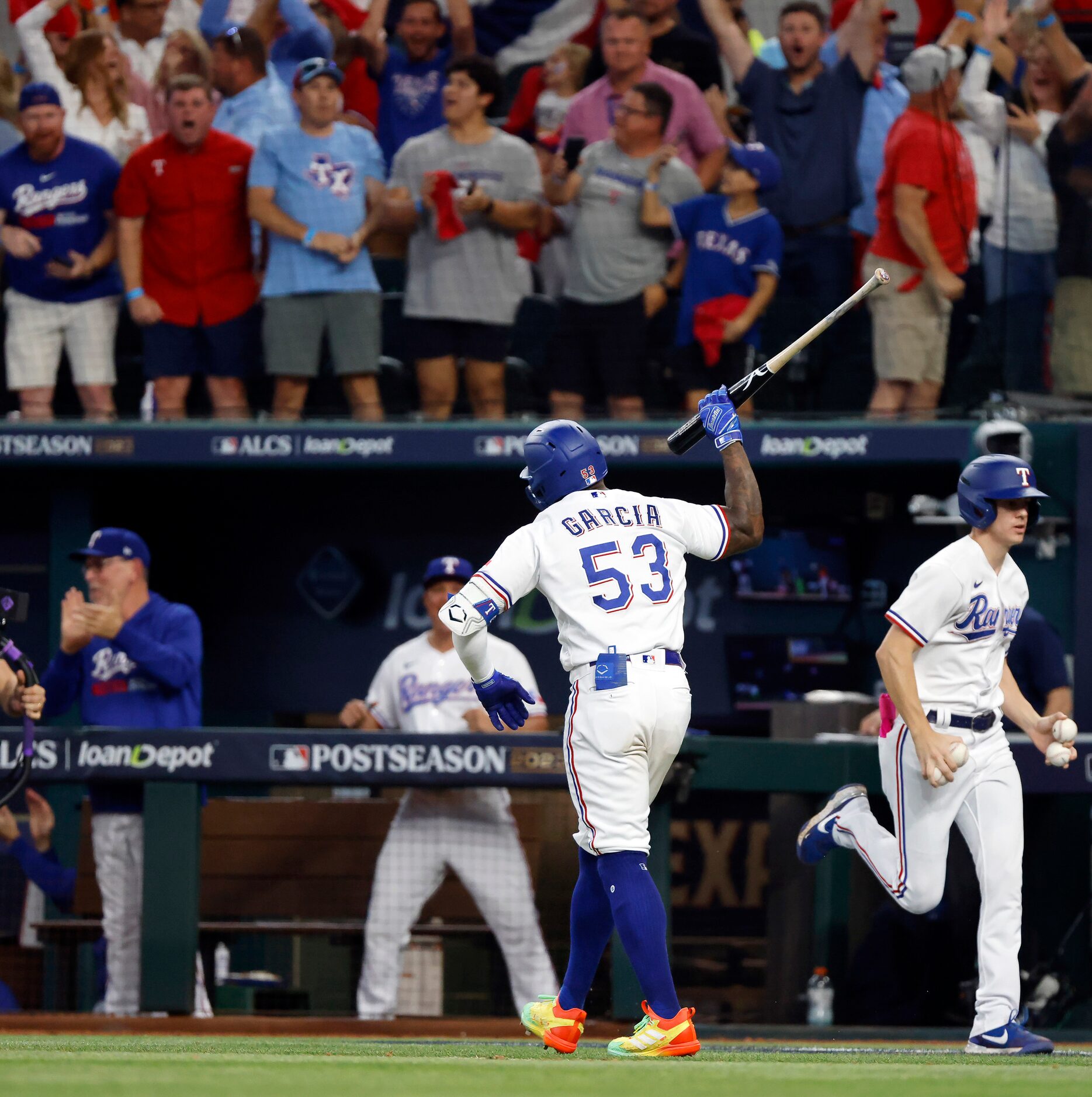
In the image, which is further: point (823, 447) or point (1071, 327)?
point (823, 447)

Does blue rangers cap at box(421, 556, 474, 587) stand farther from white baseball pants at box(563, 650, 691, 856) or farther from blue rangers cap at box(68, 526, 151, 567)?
white baseball pants at box(563, 650, 691, 856)

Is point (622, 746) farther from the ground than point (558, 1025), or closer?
farther from the ground

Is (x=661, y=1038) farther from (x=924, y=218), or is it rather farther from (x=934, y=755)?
(x=924, y=218)

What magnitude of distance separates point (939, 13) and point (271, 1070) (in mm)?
6068

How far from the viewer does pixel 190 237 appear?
26.5 ft

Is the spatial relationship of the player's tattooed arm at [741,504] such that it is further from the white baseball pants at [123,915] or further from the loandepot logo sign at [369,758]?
the white baseball pants at [123,915]

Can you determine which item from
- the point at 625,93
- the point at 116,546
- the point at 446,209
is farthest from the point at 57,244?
the point at 625,93

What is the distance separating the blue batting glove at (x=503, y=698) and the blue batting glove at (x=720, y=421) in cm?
86

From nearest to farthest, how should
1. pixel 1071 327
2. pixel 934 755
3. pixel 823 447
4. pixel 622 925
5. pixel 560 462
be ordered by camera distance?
pixel 622 925 → pixel 560 462 → pixel 934 755 → pixel 1071 327 → pixel 823 447

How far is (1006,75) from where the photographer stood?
790 centimetres

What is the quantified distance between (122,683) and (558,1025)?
8.71 feet

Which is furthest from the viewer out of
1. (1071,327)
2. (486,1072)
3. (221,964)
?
(1071,327)

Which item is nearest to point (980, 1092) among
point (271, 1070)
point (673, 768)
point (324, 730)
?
point (271, 1070)

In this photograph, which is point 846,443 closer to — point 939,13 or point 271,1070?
point 939,13
